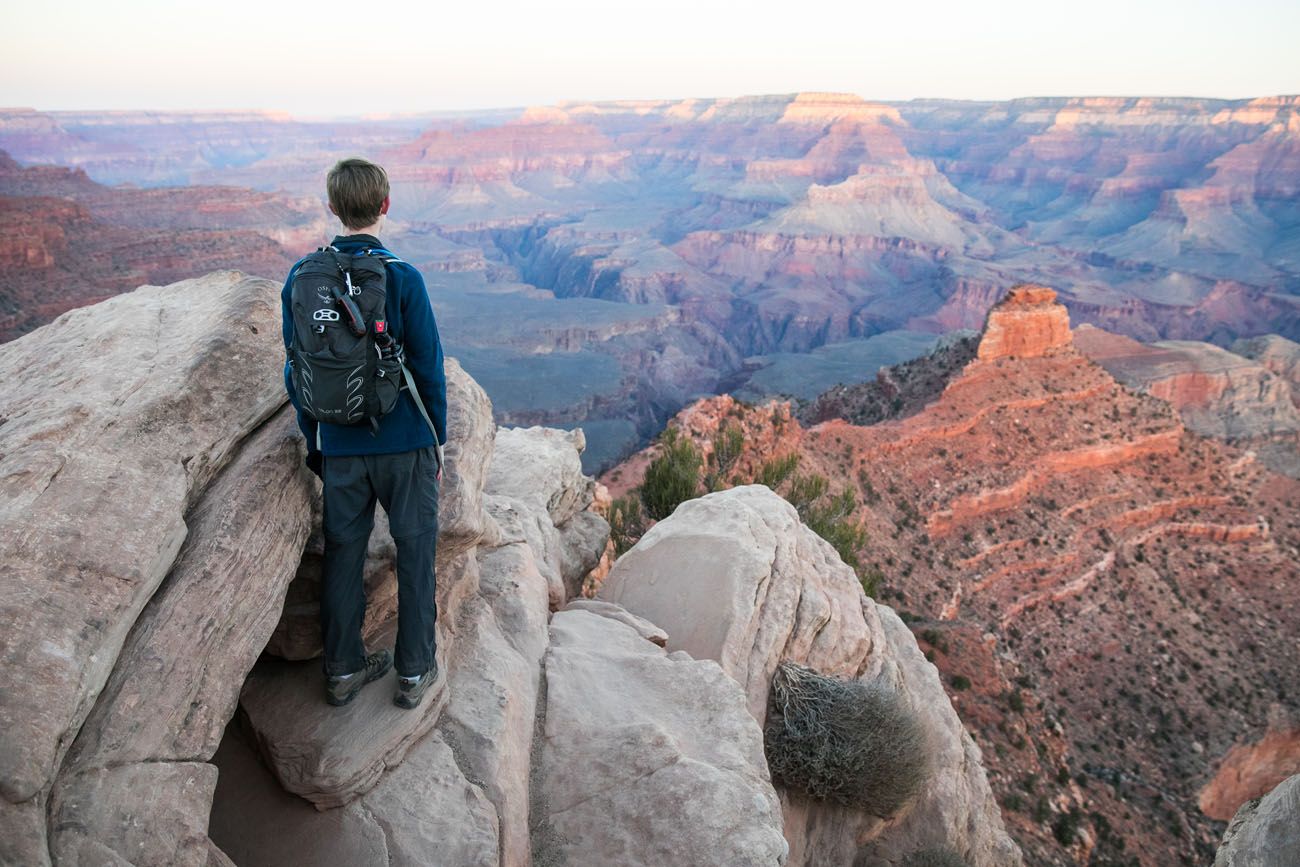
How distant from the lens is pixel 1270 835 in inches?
230

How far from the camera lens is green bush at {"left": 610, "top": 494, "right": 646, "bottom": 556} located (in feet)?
43.3

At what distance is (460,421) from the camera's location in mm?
5754

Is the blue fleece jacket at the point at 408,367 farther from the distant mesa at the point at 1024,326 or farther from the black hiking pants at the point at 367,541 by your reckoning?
the distant mesa at the point at 1024,326

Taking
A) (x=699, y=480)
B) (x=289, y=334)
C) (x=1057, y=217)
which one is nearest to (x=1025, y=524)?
(x=699, y=480)

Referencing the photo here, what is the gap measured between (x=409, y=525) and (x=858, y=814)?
5494mm

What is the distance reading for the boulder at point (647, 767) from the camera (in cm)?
480

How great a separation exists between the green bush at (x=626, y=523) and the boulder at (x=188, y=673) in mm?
8895

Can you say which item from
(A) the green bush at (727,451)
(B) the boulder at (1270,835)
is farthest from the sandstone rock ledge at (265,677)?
(A) the green bush at (727,451)

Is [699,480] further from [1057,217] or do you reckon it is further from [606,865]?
[1057,217]

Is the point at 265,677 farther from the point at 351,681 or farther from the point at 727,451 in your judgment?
the point at 727,451

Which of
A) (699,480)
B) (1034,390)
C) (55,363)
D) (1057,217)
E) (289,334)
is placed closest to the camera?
(289,334)

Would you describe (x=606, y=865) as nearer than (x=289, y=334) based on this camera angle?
No

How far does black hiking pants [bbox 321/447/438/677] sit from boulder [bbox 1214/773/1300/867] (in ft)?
21.2

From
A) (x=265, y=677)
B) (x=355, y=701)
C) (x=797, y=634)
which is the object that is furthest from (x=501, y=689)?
(x=797, y=634)
